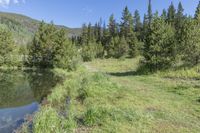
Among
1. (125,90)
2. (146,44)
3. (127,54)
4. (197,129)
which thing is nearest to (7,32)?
(127,54)

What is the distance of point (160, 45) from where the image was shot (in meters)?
34.9

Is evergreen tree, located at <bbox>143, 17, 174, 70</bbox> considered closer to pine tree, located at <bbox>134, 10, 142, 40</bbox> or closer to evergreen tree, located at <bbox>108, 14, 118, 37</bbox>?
pine tree, located at <bbox>134, 10, 142, 40</bbox>

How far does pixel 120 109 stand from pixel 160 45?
21.7 m

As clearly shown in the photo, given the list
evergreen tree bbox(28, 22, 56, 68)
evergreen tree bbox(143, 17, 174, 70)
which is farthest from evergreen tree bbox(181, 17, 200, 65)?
evergreen tree bbox(28, 22, 56, 68)

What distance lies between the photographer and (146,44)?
36344 mm

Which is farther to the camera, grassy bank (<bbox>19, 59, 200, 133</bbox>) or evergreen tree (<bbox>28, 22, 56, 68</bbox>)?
evergreen tree (<bbox>28, 22, 56, 68</bbox>)

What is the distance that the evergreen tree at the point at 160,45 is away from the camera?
34.7m

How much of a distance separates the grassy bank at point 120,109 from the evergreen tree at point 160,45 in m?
6.38

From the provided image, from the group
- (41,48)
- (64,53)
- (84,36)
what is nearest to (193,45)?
(64,53)

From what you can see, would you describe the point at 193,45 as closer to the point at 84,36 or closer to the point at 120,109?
the point at 120,109

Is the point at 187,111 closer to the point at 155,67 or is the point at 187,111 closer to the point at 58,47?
the point at 155,67

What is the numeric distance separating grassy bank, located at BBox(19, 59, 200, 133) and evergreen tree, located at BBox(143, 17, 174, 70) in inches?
251

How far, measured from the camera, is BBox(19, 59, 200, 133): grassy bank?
40.3ft

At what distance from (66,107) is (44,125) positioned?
5.83 metres
